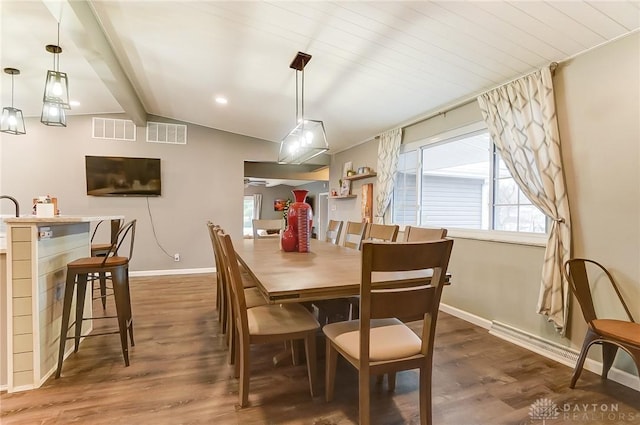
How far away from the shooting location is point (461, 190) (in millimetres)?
3877

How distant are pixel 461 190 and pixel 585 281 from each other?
187 cm

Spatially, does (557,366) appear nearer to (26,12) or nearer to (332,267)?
(332,267)

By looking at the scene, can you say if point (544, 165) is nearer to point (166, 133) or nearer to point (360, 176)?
point (360, 176)

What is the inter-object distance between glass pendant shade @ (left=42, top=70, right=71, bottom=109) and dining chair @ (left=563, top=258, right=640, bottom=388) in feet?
12.8

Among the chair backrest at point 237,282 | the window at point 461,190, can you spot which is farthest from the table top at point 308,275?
the window at point 461,190

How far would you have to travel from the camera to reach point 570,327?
235cm

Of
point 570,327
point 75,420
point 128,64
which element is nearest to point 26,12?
point 128,64

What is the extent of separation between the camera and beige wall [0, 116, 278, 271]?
488 centimetres

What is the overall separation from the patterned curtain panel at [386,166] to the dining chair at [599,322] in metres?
2.42

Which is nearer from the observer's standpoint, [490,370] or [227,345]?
[490,370]

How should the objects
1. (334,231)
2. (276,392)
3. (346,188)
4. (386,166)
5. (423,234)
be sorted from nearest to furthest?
(276,392), (423,234), (334,231), (386,166), (346,188)

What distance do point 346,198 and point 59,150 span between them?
4.79 m

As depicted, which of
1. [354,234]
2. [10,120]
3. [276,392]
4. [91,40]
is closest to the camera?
[276,392]

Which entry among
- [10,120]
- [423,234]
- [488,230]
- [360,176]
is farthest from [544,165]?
[10,120]
